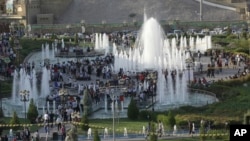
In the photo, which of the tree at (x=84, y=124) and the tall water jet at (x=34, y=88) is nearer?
the tree at (x=84, y=124)

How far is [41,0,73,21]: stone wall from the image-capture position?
5725 centimetres

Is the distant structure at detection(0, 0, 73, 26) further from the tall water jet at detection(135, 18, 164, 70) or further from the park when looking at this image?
the tall water jet at detection(135, 18, 164, 70)

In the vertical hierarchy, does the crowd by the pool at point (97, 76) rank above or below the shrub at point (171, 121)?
above

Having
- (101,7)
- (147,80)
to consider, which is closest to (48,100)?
(147,80)

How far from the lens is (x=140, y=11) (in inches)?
2200

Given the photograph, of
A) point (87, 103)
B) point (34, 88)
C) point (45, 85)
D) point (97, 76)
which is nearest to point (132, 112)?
point (87, 103)

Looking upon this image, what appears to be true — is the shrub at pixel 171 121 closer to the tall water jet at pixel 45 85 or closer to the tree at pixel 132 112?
the tree at pixel 132 112

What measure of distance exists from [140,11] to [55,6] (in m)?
6.49

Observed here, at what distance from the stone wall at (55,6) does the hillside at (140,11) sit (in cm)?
66

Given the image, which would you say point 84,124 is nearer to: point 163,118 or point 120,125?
point 120,125

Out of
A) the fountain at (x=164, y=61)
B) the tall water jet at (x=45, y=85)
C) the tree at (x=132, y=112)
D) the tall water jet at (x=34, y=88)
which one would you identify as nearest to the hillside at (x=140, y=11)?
the fountain at (x=164, y=61)

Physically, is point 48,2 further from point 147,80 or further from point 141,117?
point 141,117

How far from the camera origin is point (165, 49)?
38500 mm

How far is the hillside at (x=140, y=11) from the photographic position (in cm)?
5494
